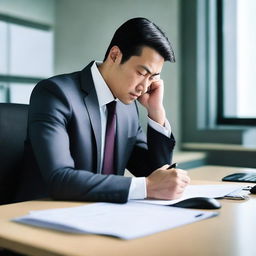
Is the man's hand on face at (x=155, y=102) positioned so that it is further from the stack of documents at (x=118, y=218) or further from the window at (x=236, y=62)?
the window at (x=236, y=62)

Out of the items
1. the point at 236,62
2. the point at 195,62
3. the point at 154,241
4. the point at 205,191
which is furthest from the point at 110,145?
the point at 236,62

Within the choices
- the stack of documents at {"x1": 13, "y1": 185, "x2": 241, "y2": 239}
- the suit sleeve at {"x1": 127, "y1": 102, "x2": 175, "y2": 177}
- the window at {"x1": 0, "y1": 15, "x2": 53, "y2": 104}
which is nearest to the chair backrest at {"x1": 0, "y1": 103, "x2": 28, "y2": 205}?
the suit sleeve at {"x1": 127, "y1": 102, "x2": 175, "y2": 177}

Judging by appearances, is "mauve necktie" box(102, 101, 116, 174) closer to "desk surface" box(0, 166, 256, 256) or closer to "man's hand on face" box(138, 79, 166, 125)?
"man's hand on face" box(138, 79, 166, 125)

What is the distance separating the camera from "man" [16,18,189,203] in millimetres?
1175

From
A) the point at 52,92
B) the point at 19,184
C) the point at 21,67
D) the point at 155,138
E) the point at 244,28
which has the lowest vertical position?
the point at 19,184

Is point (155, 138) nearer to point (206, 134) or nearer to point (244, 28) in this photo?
point (206, 134)

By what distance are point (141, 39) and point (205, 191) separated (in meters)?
0.59

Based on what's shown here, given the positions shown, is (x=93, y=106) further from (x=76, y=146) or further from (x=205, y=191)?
(x=205, y=191)

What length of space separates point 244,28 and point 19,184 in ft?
7.31

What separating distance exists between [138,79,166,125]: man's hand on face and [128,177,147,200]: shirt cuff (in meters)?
0.58

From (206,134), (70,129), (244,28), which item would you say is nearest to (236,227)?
(70,129)

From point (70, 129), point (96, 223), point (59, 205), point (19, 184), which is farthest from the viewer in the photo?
point (19, 184)

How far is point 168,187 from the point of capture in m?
1.17

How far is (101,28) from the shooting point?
3.41 metres
